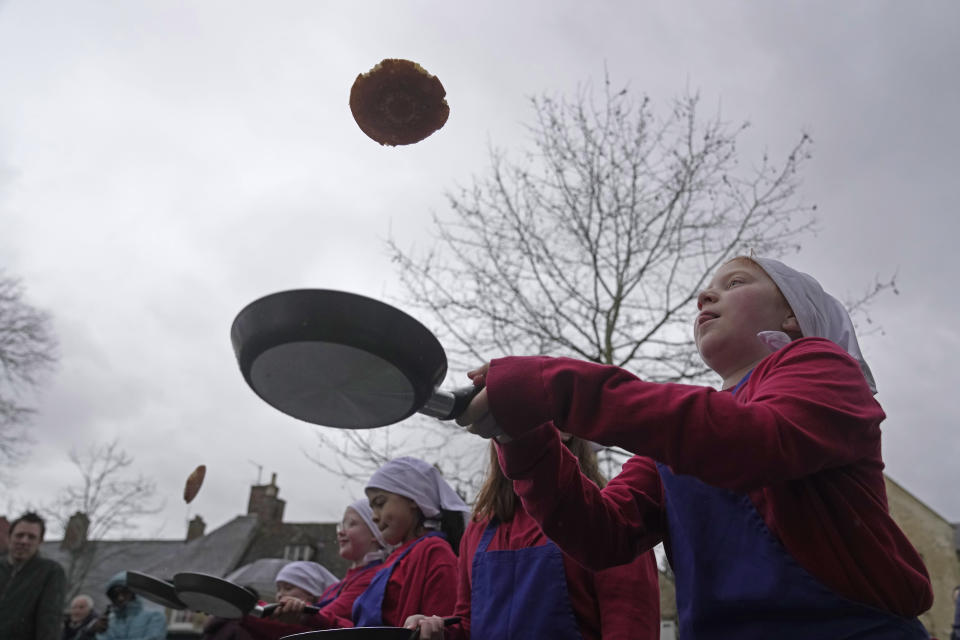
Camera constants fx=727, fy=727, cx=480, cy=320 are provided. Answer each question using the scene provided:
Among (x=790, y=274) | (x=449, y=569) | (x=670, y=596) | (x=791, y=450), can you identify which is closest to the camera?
(x=791, y=450)

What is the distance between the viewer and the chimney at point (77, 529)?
2681cm

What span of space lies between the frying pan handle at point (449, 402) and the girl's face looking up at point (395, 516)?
2.70m

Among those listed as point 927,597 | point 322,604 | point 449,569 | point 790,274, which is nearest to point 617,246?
point 322,604

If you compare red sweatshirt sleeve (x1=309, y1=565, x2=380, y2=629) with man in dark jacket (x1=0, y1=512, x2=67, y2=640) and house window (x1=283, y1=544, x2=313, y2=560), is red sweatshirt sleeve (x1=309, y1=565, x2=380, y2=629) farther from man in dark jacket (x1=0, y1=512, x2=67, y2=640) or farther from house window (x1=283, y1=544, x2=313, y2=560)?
house window (x1=283, y1=544, x2=313, y2=560)

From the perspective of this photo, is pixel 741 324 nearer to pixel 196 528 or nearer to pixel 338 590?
pixel 338 590

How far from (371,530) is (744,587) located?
368cm

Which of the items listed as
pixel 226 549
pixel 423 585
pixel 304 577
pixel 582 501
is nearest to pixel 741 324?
pixel 582 501

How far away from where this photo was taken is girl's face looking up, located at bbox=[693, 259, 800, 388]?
6.47 feet

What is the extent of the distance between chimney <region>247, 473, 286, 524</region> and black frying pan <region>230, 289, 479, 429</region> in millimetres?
37242

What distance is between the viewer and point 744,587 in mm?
1488

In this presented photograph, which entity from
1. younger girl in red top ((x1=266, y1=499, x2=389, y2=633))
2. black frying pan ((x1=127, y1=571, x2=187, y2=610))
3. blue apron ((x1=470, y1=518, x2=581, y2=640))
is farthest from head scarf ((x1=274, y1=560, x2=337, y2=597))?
blue apron ((x1=470, y1=518, x2=581, y2=640))

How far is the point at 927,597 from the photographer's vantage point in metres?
1.43

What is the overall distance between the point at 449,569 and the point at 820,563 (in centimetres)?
226

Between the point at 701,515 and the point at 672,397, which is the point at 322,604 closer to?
the point at 701,515
